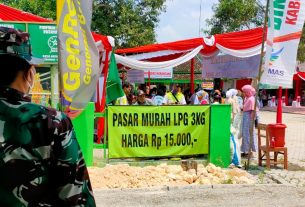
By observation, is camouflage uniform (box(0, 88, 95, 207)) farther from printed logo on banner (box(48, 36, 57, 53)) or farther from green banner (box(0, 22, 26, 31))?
printed logo on banner (box(48, 36, 57, 53))

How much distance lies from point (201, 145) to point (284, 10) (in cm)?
296

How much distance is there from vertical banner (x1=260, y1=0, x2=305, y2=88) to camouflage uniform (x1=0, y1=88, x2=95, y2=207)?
6.57 meters

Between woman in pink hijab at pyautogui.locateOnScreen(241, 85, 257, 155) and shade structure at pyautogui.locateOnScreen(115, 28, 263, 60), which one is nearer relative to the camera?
woman in pink hijab at pyautogui.locateOnScreen(241, 85, 257, 155)

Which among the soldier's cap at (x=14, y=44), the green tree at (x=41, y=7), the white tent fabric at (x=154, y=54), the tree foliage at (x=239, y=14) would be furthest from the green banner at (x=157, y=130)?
the tree foliage at (x=239, y=14)

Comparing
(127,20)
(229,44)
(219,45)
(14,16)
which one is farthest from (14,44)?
(127,20)

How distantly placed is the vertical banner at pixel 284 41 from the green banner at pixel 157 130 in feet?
4.76

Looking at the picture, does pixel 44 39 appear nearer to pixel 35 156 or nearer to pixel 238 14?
pixel 35 156

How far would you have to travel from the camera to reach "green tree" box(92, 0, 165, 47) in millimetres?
22922

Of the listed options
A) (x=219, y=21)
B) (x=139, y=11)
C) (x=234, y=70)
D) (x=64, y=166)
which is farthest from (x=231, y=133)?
(x=219, y=21)

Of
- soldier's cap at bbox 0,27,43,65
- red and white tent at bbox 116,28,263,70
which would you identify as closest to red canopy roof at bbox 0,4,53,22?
red and white tent at bbox 116,28,263,70

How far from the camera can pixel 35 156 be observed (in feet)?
4.71

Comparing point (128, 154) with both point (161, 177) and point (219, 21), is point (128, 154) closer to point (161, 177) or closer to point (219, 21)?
point (161, 177)

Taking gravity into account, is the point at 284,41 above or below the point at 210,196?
above

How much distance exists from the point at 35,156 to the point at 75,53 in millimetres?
3874
